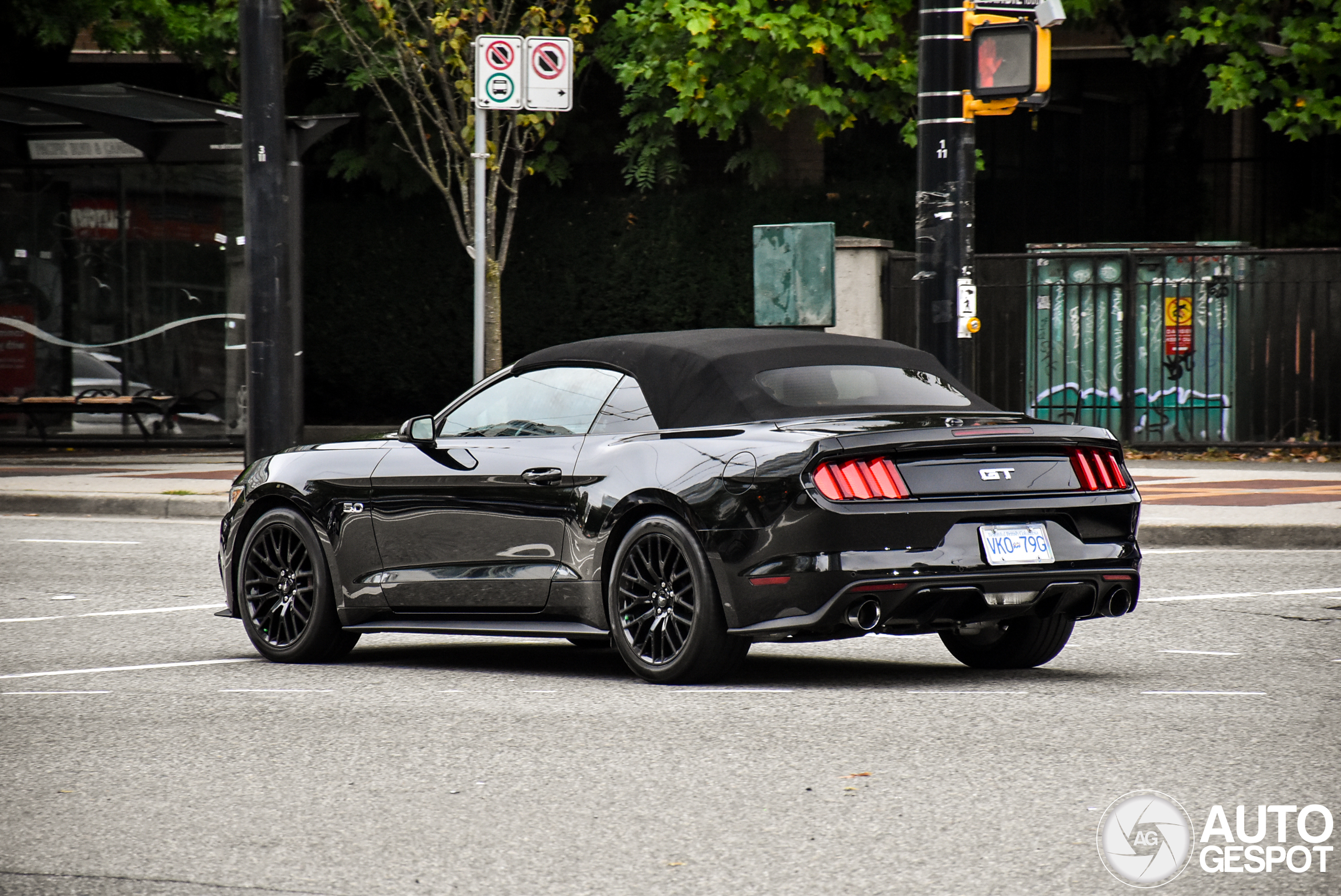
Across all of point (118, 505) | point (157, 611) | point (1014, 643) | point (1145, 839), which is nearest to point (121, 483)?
point (118, 505)

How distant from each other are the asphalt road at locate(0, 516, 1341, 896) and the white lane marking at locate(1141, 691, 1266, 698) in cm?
3

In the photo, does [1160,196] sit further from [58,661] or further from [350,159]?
[58,661]

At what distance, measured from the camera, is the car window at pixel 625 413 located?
25.4 feet

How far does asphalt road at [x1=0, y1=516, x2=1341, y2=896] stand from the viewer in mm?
4754

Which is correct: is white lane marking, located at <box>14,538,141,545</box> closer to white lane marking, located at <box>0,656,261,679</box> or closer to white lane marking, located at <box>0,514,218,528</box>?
white lane marking, located at <box>0,514,218,528</box>

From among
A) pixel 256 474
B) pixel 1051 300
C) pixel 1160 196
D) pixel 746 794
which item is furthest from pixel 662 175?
pixel 746 794

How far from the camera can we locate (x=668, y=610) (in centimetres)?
742

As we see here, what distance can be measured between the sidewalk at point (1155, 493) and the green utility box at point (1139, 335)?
84 cm

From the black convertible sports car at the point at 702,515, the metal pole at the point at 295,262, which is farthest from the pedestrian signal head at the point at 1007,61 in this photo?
the metal pole at the point at 295,262

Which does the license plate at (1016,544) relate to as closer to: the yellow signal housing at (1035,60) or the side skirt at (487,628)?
the side skirt at (487,628)

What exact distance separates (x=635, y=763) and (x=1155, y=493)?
10899 millimetres


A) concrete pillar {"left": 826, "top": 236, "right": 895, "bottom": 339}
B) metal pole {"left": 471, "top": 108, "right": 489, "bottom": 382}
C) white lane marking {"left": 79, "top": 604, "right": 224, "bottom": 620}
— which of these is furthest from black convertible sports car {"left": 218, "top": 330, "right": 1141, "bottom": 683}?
concrete pillar {"left": 826, "top": 236, "right": 895, "bottom": 339}

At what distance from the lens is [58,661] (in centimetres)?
873

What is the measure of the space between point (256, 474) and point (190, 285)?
572 inches
